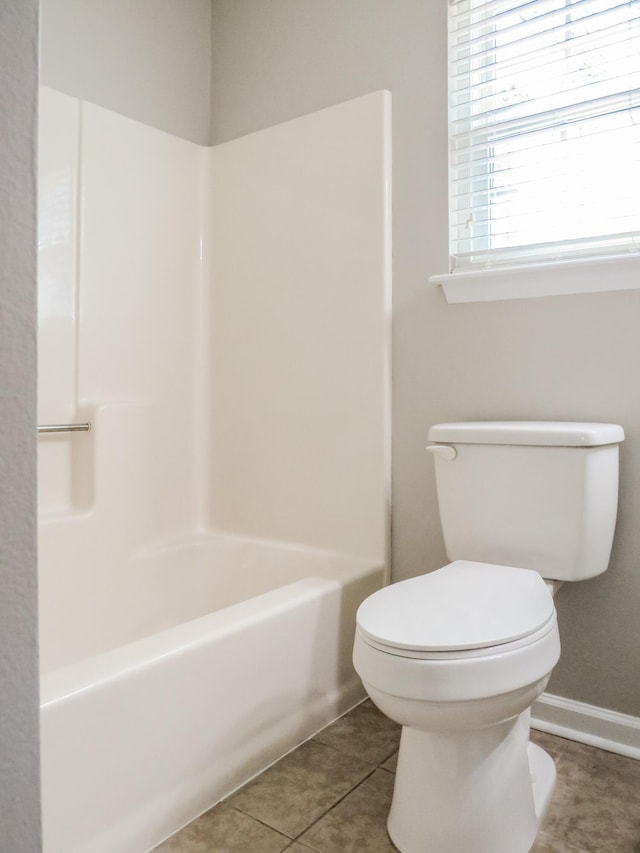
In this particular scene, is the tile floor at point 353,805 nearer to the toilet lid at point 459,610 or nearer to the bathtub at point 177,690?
the bathtub at point 177,690

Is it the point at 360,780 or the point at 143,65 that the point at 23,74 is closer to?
the point at 360,780

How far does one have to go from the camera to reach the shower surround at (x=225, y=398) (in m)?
1.84

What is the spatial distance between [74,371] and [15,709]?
1789 millimetres

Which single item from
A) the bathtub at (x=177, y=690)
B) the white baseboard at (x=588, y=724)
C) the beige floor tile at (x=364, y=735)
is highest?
the bathtub at (x=177, y=690)

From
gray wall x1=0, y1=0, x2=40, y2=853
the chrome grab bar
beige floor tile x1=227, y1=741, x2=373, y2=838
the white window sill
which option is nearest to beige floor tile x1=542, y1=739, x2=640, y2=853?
beige floor tile x1=227, y1=741, x2=373, y2=838

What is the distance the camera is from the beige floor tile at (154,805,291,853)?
52.8 inches

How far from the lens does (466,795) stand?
1302 mm

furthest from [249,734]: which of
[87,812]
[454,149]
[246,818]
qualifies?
[454,149]

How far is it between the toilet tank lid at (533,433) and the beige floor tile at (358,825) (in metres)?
0.82

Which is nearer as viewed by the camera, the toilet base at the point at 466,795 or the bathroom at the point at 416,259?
the toilet base at the point at 466,795

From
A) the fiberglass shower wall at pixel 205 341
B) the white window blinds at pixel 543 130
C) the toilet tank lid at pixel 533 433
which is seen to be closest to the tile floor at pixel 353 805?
the fiberglass shower wall at pixel 205 341

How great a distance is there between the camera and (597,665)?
1751 millimetres

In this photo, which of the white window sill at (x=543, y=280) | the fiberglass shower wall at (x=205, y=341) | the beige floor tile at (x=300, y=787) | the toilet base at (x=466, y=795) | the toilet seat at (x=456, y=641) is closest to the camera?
the toilet seat at (x=456, y=641)

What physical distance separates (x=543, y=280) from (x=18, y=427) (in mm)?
1587
